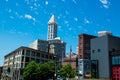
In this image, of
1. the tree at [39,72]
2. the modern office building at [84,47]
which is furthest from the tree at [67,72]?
the modern office building at [84,47]

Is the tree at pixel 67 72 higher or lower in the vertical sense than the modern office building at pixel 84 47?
lower

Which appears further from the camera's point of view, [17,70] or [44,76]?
[17,70]

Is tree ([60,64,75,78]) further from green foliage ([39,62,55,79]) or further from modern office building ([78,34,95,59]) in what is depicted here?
modern office building ([78,34,95,59])

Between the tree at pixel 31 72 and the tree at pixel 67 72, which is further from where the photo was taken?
the tree at pixel 67 72

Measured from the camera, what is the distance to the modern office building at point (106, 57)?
320ft

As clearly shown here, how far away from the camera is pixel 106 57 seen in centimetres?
10200

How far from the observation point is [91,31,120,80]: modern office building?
9744 cm

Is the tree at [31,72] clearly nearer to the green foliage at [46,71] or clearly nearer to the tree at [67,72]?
the green foliage at [46,71]

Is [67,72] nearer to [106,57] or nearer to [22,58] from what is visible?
[106,57]

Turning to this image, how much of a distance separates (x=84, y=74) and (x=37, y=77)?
34534 mm

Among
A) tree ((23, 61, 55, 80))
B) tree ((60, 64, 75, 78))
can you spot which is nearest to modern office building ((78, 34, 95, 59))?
tree ((60, 64, 75, 78))

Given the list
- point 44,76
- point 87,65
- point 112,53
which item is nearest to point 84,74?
point 87,65

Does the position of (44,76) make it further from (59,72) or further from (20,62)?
(20,62)

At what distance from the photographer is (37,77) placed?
113 meters
